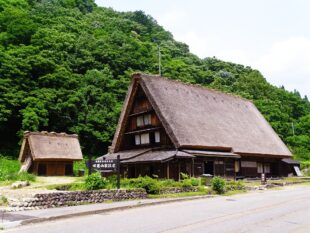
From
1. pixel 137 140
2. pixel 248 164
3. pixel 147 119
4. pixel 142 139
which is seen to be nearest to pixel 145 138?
pixel 142 139

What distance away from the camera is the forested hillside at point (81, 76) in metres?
44.5

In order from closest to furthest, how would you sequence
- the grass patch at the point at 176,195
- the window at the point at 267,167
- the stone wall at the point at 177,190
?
the grass patch at the point at 176,195 → the stone wall at the point at 177,190 → the window at the point at 267,167

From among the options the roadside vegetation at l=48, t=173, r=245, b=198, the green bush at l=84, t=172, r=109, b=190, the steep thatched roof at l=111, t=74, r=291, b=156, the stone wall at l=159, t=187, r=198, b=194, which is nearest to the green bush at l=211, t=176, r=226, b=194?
the roadside vegetation at l=48, t=173, r=245, b=198

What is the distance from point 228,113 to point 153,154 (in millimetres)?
11377

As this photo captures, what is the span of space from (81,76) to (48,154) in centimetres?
1854

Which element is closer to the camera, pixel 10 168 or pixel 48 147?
pixel 48 147

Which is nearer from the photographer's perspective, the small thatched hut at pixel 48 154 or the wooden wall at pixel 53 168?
the small thatched hut at pixel 48 154

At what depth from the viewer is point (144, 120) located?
3125 centimetres

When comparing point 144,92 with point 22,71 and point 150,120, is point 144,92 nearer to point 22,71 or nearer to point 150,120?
point 150,120

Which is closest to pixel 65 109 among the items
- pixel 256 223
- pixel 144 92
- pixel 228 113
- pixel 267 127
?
pixel 144 92

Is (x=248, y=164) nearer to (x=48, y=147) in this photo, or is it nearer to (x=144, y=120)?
(x=144, y=120)

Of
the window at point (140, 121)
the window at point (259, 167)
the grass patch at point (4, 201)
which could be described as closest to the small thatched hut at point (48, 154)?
the window at point (140, 121)

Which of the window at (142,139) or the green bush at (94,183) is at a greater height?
the window at (142,139)

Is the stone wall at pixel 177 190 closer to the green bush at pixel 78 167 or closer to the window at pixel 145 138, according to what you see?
the window at pixel 145 138
